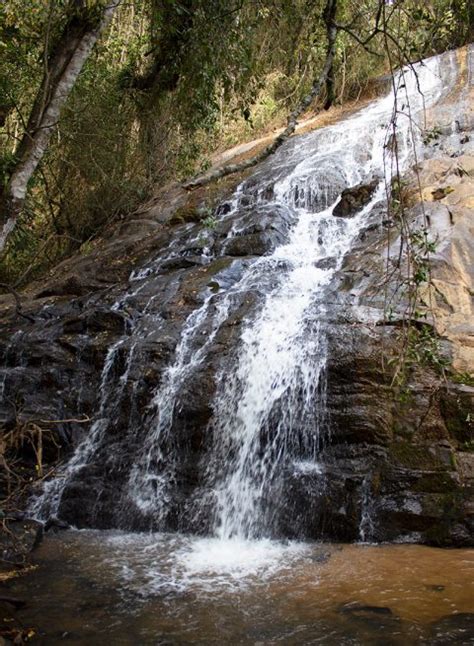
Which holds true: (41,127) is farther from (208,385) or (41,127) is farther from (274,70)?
(274,70)

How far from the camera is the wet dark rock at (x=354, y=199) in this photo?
36.3ft

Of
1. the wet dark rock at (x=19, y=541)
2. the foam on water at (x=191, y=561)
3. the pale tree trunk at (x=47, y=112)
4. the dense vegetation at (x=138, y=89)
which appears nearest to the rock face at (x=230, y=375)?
the foam on water at (x=191, y=561)

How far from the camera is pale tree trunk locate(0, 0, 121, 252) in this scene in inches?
207

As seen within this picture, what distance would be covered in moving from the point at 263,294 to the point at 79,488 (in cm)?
362

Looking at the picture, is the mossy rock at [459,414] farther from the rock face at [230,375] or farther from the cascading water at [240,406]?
the cascading water at [240,406]

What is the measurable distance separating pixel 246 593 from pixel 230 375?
9.90 feet

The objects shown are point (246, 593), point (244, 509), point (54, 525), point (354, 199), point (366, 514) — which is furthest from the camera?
point (354, 199)

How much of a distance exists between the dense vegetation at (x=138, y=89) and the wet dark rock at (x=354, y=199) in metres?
2.31

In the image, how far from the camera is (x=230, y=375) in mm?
7543

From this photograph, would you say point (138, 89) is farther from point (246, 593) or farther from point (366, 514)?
point (246, 593)

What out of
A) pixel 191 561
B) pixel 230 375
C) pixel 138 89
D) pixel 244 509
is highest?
pixel 138 89

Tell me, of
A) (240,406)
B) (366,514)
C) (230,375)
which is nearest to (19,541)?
(240,406)

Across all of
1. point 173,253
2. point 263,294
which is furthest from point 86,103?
point 263,294

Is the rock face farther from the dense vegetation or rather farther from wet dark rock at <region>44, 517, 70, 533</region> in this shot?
the dense vegetation
